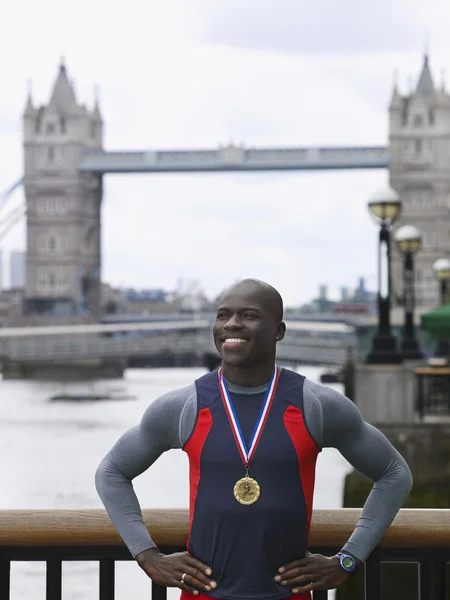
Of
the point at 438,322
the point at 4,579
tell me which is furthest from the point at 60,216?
the point at 4,579

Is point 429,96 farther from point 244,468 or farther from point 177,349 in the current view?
point 244,468

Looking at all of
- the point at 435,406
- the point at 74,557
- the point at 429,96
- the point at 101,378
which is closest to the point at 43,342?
the point at 101,378

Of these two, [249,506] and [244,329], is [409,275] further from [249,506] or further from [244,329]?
[249,506]

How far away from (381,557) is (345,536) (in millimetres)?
128

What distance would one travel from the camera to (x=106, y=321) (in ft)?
294

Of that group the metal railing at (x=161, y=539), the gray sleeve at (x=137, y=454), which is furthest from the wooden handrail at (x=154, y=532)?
the gray sleeve at (x=137, y=454)

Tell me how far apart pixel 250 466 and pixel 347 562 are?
33cm

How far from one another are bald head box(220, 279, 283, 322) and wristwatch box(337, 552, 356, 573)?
1.83ft

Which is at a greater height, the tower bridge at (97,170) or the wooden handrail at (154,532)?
the tower bridge at (97,170)

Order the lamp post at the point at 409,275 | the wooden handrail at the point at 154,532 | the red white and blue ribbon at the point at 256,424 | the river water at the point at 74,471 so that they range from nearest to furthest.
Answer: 1. the red white and blue ribbon at the point at 256,424
2. the wooden handrail at the point at 154,532
3. the river water at the point at 74,471
4. the lamp post at the point at 409,275

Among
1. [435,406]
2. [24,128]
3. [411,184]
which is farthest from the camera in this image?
[24,128]

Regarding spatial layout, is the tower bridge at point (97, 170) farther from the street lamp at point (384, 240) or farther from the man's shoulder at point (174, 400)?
the man's shoulder at point (174, 400)

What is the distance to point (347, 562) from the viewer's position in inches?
107

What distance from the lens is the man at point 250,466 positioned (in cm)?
263
